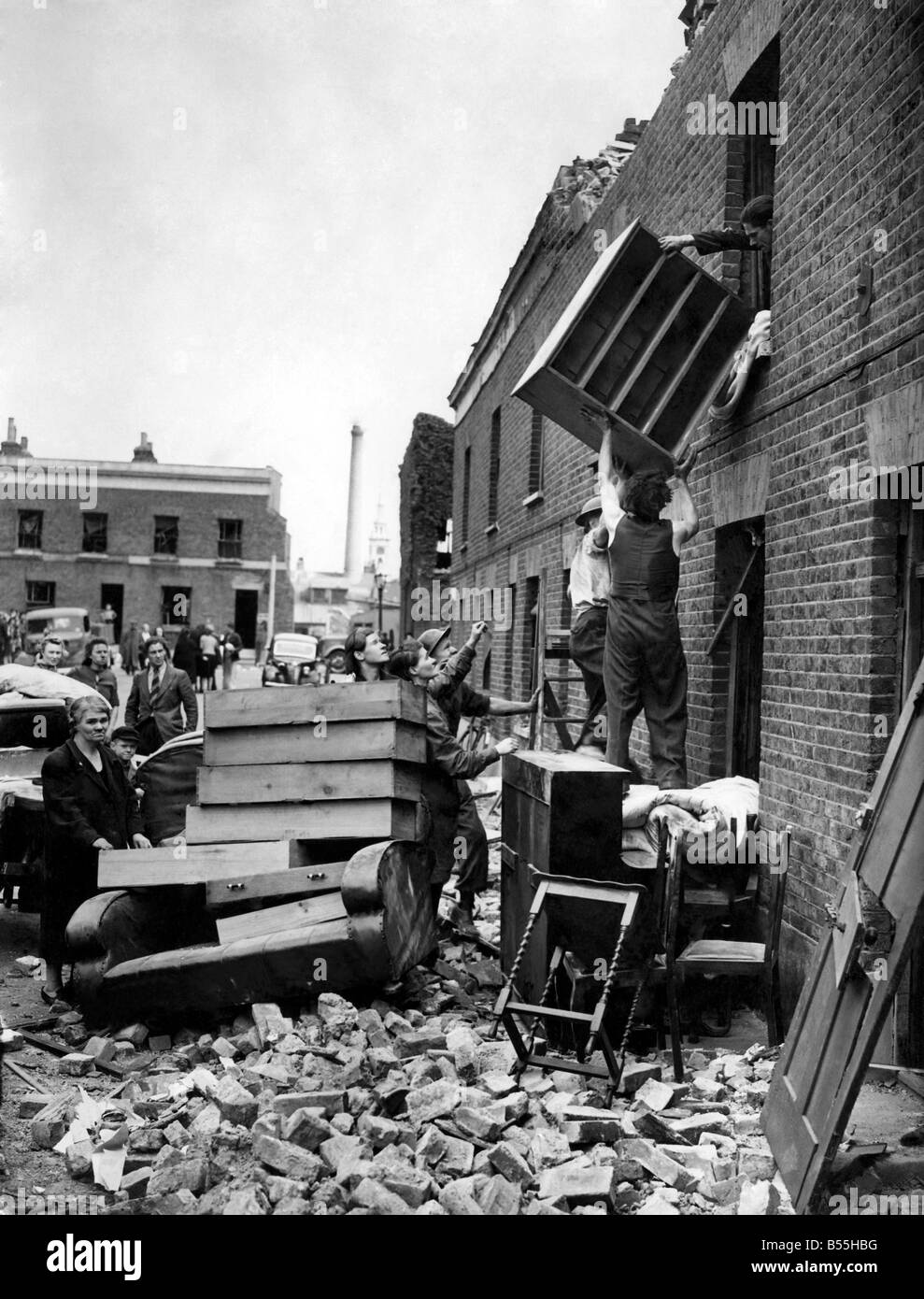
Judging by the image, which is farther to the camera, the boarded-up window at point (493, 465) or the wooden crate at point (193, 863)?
the boarded-up window at point (493, 465)

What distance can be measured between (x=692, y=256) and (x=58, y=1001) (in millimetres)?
6464

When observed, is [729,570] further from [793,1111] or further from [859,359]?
[793,1111]

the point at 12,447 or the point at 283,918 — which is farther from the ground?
the point at 12,447

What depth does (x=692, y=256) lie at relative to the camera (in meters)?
8.53

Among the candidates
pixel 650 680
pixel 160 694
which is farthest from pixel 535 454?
pixel 650 680

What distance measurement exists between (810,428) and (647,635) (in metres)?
1.53

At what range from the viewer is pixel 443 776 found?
7.43 meters

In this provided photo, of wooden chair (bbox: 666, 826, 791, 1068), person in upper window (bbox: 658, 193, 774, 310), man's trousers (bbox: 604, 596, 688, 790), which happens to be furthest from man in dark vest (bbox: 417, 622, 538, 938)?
person in upper window (bbox: 658, 193, 774, 310)

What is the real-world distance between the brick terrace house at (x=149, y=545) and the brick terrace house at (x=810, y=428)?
39329 millimetres

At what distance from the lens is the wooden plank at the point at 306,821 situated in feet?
21.3

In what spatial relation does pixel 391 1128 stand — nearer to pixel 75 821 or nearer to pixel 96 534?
pixel 75 821
